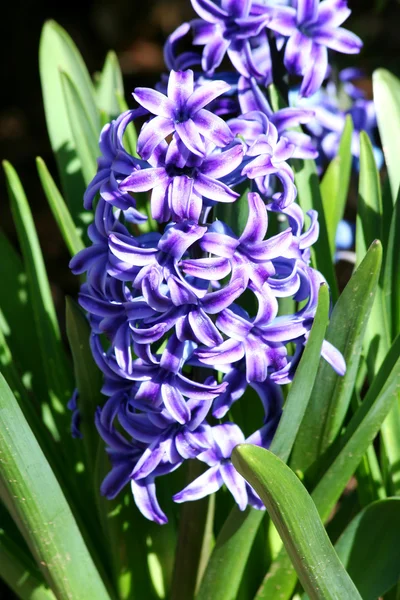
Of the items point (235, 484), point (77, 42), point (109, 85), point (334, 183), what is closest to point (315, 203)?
point (334, 183)

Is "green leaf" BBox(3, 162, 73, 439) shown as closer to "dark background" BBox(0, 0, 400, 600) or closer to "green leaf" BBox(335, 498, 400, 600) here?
"green leaf" BBox(335, 498, 400, 600)

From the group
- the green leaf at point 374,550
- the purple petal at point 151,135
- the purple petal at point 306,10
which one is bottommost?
the green leaf at point 374,550

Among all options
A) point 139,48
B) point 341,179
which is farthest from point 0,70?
point 341,179

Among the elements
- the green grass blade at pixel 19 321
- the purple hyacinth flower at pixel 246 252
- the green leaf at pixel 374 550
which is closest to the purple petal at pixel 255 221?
the purple hyacinth flower at pixel 246 252

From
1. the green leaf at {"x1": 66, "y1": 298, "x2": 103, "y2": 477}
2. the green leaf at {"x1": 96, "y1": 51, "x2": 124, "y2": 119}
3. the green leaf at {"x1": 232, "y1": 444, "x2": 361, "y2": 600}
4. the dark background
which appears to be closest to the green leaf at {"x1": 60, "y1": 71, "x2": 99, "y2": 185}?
the green leaf at {"x1": 96, "y1": 51, "x2": 124, "y2": 119}

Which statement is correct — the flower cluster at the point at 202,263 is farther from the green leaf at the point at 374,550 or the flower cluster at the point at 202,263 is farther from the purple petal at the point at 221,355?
the green leaf at the point at 374,550
